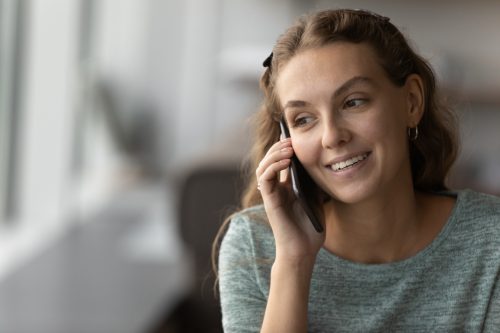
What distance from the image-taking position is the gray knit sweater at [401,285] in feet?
3.92

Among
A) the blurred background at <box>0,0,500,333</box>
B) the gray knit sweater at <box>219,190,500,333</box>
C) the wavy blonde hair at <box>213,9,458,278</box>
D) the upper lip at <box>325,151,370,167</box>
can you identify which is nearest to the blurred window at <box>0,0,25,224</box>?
the blurred background at <box>0,0,500,333</box>

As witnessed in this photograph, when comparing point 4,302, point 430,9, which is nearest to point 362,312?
point 4,302

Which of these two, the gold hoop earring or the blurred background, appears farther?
the blurred background

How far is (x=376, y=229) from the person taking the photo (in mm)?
1246

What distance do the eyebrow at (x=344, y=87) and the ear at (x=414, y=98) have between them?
88 mm

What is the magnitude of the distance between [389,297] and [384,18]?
37 centimetres

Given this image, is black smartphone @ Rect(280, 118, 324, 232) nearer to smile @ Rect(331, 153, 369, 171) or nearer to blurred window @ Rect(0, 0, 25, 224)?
smile @ Rect(331, 153, 369, 171)

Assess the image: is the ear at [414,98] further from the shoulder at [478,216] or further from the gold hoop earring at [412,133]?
the shoulder at [478,216]

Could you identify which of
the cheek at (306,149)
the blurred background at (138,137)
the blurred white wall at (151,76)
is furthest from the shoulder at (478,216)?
the blurred white wall at (151,76)

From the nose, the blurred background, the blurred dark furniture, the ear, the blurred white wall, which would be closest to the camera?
the nose

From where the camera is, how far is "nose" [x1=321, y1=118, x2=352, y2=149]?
1.10 metres

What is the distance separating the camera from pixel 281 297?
3.79 ft

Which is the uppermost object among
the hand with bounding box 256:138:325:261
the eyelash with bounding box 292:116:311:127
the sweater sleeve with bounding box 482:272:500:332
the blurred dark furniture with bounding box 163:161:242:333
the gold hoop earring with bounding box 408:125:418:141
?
the eyelash with bounding box 292:116:311:127

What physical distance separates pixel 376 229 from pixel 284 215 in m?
0.15
